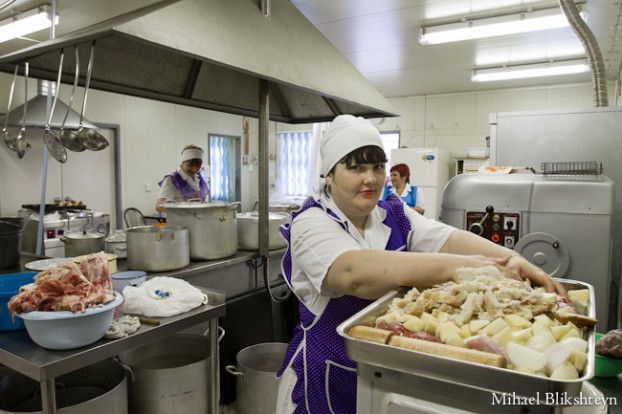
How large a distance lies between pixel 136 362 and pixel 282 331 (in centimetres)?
95

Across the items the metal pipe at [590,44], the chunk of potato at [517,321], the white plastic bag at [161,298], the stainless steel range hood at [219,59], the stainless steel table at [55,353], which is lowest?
the stainless steel table at [55,353]

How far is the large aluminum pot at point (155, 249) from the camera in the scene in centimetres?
204

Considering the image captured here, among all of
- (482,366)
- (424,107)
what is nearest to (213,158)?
(424,107)

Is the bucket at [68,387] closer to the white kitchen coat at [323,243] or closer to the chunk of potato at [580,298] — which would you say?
the white kitchen coat at [323,243]

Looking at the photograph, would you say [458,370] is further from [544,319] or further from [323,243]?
[323,243]

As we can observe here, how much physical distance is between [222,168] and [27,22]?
13.4 feet

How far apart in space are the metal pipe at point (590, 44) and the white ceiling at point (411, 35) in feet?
2.03

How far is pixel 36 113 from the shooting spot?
4.30m

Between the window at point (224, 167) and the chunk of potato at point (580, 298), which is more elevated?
the window at point (224, 167)

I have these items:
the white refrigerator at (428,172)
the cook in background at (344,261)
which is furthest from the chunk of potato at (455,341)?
the white refrigerator at (428,172)

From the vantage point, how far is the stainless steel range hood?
1529 millimetres

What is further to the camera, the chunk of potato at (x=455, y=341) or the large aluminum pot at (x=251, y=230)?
the large aluminum pot at (x=251, y=230)

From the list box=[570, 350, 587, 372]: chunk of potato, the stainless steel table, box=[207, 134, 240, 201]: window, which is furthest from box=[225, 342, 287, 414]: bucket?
box=[207, 134, 240, 201]: window

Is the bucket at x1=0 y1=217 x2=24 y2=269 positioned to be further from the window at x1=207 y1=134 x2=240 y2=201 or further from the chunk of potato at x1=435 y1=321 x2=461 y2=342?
the window at x1=207 y1=134 x2=240 y2=201
